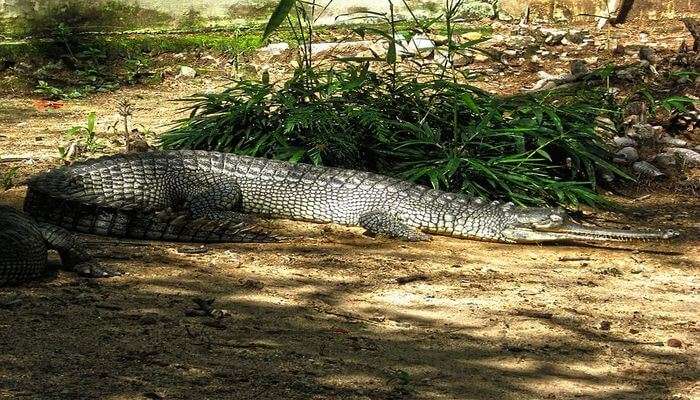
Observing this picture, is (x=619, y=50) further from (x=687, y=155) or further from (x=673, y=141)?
(x=687, y=155)

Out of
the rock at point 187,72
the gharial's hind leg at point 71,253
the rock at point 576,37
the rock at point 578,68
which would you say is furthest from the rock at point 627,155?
the rock at point 187,72

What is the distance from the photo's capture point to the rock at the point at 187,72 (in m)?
10.0

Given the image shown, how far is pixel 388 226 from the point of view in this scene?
6.18 meters

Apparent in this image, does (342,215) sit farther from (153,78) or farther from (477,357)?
(153,78)

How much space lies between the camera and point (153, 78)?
9906mm

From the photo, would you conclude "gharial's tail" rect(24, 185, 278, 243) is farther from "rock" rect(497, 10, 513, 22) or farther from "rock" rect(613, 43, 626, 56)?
"rock" rect(497, 10, 513, 22)

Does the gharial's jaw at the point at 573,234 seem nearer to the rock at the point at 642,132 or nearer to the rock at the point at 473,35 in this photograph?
the rock at the point at 642,132

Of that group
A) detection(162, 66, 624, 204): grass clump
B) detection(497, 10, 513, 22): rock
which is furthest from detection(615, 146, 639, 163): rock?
detection(497, 10, 513, 22): rock

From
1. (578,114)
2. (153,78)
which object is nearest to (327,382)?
(578,114)

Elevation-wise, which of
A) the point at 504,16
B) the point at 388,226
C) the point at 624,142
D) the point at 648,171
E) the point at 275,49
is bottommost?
the point at 388,226

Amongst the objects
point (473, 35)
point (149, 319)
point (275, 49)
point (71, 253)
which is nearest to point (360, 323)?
point (149, 319)

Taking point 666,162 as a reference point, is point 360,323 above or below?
below

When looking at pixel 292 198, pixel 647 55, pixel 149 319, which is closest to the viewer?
pixel 149 319

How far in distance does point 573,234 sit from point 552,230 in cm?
13
